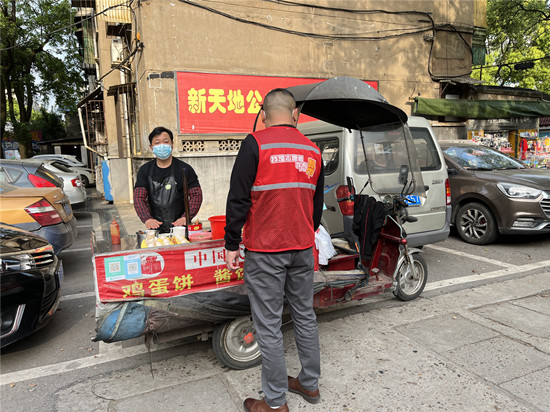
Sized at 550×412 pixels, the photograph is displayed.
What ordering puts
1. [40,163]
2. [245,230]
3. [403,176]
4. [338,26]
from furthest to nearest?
1. [338,26]
2. [40,163]
3. [403,176]
4. [245,230]

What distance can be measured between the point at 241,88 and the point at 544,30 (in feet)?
70.3

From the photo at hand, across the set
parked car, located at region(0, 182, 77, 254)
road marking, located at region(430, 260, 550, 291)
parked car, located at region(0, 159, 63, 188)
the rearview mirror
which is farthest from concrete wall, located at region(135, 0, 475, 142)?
road marking, located at region(430, 260, 550, 291)

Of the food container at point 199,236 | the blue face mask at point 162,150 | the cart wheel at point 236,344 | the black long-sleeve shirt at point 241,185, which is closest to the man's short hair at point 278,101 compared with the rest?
the black long-sleeve shirt at point 241,185

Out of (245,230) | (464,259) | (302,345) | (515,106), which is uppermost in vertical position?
(515,106)

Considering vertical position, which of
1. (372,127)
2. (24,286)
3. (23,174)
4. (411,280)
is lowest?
(411,280)

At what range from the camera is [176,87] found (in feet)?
29.1

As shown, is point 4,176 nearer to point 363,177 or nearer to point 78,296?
point 78,296

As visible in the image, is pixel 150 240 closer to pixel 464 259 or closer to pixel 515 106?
pixel 464 259

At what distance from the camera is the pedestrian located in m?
3.83

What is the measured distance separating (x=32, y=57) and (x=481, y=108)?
75.3ft

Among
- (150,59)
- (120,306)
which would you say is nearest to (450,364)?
(120,306)

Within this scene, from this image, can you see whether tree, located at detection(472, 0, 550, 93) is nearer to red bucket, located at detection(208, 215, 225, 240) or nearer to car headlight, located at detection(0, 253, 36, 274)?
red bucket, located at detection(208, 215, 225, 240)

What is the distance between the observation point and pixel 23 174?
6957 millimetres

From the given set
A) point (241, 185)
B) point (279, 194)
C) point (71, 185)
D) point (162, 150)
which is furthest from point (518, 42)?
point (241, 185)
